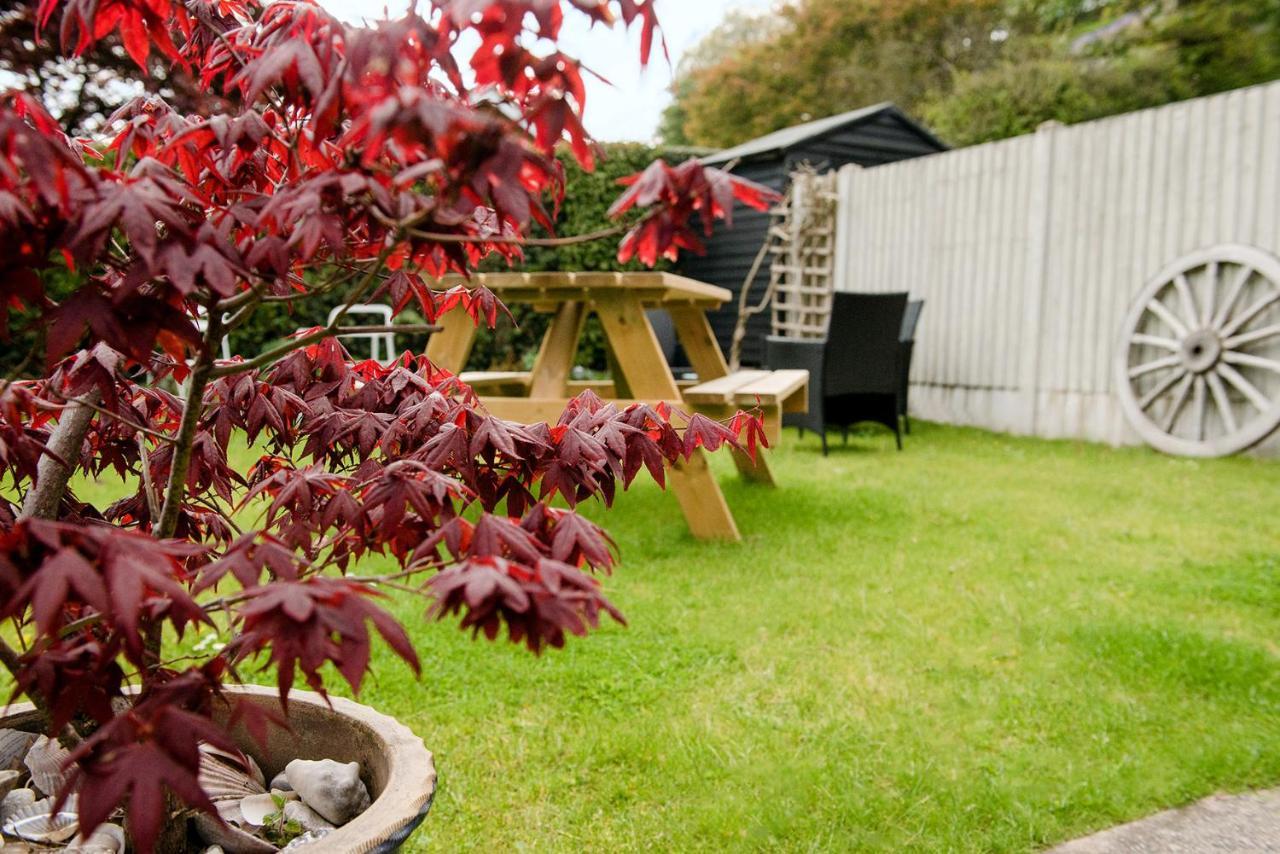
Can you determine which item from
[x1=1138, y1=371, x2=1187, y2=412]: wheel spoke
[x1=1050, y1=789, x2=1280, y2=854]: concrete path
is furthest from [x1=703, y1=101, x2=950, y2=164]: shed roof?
[x1=1050, y1=789, x2=1280, y2=854]: concrete path

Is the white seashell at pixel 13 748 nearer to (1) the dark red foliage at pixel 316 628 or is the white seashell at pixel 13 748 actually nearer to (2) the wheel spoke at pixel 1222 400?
(1) the dark red foliage at pixel 316 628

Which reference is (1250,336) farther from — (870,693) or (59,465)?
(59,465)

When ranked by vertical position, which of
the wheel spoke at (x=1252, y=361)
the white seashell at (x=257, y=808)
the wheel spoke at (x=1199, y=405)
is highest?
the wheel spoke at (x=1252, y=361)

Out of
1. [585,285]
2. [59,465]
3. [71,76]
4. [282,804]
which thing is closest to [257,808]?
[282,804]

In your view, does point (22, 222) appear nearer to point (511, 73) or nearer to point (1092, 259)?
point (511, 73)

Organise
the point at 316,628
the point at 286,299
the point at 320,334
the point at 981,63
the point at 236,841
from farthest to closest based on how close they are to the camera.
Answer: the point at 981,63 < the point at 236,841 < the point at 286,299 < the point at 320,334 < the point at 316,628

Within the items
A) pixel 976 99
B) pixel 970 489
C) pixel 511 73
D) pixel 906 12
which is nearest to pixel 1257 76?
pixel 976 99

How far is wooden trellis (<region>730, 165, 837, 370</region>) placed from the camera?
27.7 ft

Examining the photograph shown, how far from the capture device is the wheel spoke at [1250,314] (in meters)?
5.31

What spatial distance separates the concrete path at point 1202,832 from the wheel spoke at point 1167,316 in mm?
4589

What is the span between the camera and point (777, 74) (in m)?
21.4

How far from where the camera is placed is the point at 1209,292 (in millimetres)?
5617

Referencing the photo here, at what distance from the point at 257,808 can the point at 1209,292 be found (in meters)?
5.92

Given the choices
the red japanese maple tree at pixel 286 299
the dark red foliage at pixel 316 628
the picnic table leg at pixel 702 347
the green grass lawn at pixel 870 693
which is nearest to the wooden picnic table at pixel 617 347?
the green grass lawn at pixel 870 693
